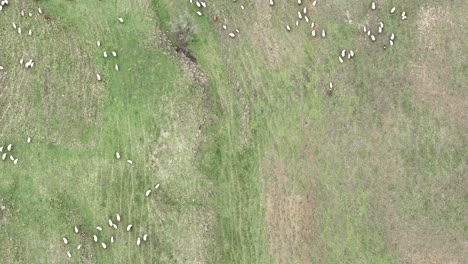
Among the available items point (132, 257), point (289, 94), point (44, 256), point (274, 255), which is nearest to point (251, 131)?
point (289, 94)

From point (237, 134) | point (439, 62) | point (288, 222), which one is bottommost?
point (288, 222)

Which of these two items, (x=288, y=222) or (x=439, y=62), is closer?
(x=288, y=222)

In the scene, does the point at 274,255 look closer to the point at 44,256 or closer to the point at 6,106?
the point at 44,256

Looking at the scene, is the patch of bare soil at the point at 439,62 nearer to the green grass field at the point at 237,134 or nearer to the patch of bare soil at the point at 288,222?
the green grass field at the point at 237,134

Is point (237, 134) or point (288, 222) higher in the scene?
point (237, 134)

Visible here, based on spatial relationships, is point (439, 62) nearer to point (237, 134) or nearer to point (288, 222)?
point (237, 134)

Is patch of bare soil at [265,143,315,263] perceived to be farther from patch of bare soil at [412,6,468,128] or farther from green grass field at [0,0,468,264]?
patch of bare soil at [412,6,468,128]

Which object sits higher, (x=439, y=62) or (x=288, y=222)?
(x=439, y=62)

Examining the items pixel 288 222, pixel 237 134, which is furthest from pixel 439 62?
pixel 288 222
